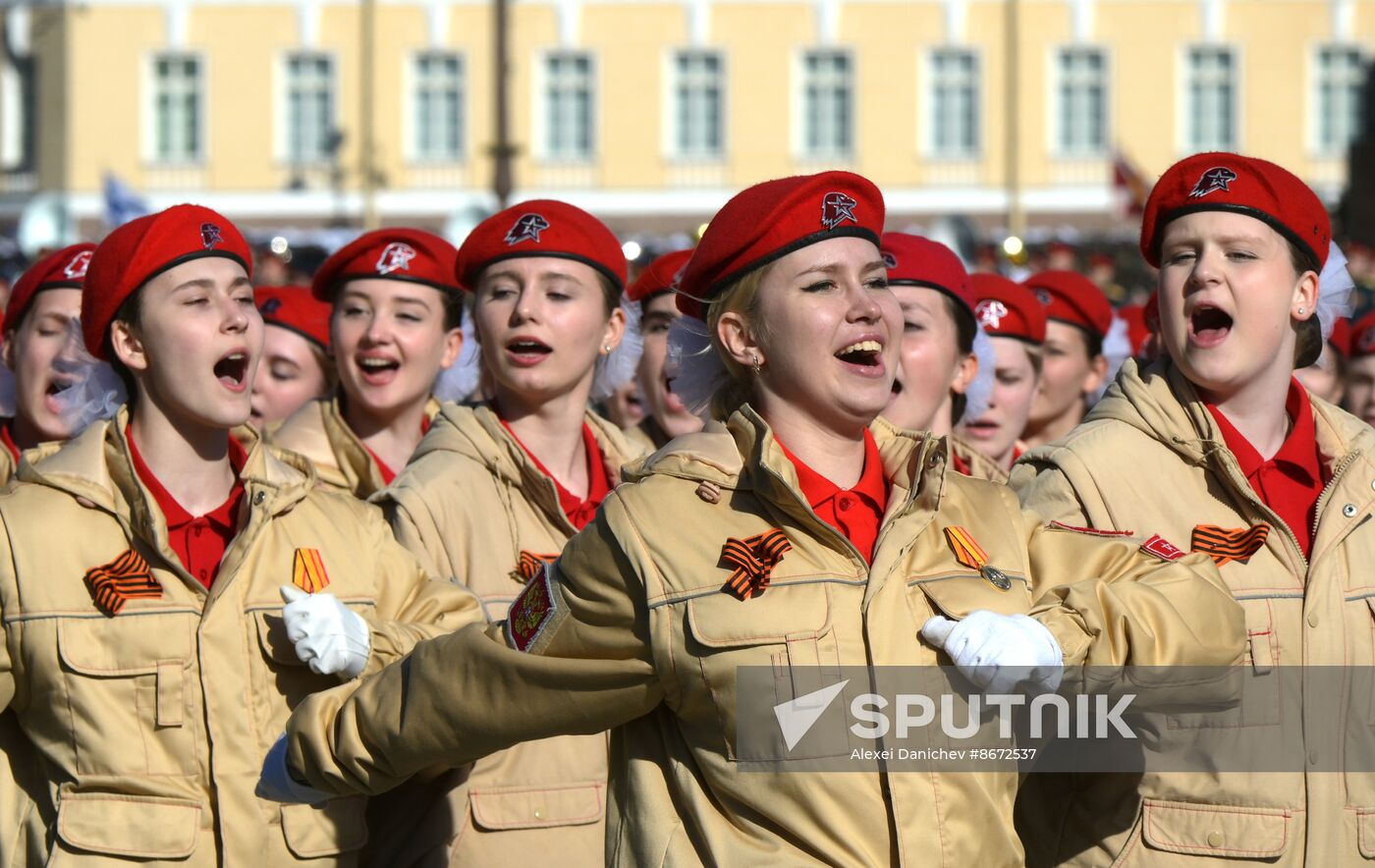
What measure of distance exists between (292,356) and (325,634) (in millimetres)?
3839

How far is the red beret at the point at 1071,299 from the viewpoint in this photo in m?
8.30

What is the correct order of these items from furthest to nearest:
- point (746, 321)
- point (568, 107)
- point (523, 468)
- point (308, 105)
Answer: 1. point (308, 105)
2. point (568, 107)
3. point (523, 468)
4. point (746, 321)

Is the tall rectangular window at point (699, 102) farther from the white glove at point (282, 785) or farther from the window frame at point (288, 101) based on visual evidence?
the white glove at point (282, 785)

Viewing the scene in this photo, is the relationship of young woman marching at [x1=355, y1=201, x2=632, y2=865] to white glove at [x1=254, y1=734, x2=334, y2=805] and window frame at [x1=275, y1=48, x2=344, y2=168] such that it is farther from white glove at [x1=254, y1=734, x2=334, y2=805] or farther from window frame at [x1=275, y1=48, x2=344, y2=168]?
window frame at [x1=275, y1=48, x2=344, y2=168]

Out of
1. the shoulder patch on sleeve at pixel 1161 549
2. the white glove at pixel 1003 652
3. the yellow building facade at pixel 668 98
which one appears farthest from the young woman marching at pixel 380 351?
the yellow building facade at pixel 668 98

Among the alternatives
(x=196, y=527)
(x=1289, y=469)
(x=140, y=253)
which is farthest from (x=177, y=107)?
(x=1289, y=469)

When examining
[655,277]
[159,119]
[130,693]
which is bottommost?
[130,693]

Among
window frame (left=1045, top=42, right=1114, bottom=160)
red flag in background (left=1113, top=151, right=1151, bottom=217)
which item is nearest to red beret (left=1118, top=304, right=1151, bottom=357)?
red flag in background (left=1113, top=151, right=1151, bottom=217)

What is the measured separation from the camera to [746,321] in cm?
420

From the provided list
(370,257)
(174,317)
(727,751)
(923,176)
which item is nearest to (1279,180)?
(727,751)

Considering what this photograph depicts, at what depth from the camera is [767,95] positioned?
36656mm

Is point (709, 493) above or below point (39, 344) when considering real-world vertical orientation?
below

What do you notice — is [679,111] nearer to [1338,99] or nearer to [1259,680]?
[1338,99]

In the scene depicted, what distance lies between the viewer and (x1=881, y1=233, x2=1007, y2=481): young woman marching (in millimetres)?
6277
